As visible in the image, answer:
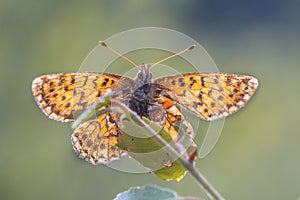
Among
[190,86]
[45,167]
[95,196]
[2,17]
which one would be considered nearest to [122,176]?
[95,196]

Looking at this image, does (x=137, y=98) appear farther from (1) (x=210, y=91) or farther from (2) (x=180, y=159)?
(2) (x=180, y=159)

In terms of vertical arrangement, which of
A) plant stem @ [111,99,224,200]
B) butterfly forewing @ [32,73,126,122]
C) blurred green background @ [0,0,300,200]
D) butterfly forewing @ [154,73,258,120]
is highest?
butterfly forewing @ [32,73,126,122]

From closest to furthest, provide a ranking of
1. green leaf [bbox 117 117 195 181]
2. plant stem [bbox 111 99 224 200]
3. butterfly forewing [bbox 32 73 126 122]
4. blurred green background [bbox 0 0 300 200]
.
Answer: plant stem [bbox 111 99 224 200] < green leaf [bbox 117 117 195 181] < butterfly forewing [bbox 32 73 126 122] < blurred green background [bbox 0 0 300 200]

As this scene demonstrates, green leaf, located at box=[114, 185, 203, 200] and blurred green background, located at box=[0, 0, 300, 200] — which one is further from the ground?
green leaf, located at box=[114, 185, 203, 200]

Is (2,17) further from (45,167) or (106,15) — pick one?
(45,167)

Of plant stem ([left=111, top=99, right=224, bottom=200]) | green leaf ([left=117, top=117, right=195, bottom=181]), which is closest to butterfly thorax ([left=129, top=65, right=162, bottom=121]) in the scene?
green leaf ([left=117, top=117, right=195, bottom=181])

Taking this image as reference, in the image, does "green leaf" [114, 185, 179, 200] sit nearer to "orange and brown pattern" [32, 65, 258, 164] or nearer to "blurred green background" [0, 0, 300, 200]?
"orange and brown pattern" [32, 65, 258, 164]
